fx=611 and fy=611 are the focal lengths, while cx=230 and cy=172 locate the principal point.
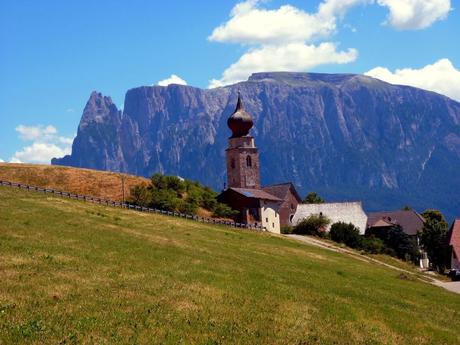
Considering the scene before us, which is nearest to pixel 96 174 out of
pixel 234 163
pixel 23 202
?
pixel 234 163

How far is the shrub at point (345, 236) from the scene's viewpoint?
86.0 m

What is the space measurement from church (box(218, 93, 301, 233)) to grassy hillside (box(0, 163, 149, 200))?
13.9m

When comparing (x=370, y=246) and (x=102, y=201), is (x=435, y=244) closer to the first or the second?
(x=370, y=246)

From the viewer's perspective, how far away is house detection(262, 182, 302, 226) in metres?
105

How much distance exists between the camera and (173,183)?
8150cm

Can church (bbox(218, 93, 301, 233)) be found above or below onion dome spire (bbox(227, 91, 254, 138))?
below

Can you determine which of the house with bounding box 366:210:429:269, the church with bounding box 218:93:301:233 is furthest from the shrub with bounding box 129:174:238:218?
the house with bounding box 366:210:429:269

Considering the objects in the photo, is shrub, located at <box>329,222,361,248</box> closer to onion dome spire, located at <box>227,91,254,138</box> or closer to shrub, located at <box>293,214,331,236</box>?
shrub, located at <box>293,214,331,236</box>

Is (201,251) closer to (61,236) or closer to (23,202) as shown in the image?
(61,236)

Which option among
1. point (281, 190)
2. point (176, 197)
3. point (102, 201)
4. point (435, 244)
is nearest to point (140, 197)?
point (176, 197)

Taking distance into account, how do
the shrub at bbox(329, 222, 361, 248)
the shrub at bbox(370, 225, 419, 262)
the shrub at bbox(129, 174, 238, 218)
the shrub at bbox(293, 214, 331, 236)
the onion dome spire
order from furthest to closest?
the onion dome spire
the shrub at bbox(370, 225, 419, 262)
the shrub at bbox(293, 214, 331, 236)
the shrub at bbox(329, 222, 361, 248)
the shrub at bbox(129, 174, 238, 218)

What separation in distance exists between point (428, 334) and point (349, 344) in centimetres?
554

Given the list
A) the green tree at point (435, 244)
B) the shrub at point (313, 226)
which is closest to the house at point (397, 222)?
the green tree at point (435, 244)

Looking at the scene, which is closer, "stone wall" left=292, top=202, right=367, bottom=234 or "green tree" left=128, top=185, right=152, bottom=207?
"green tree" left=128, top=185, right=152, bottom=207
